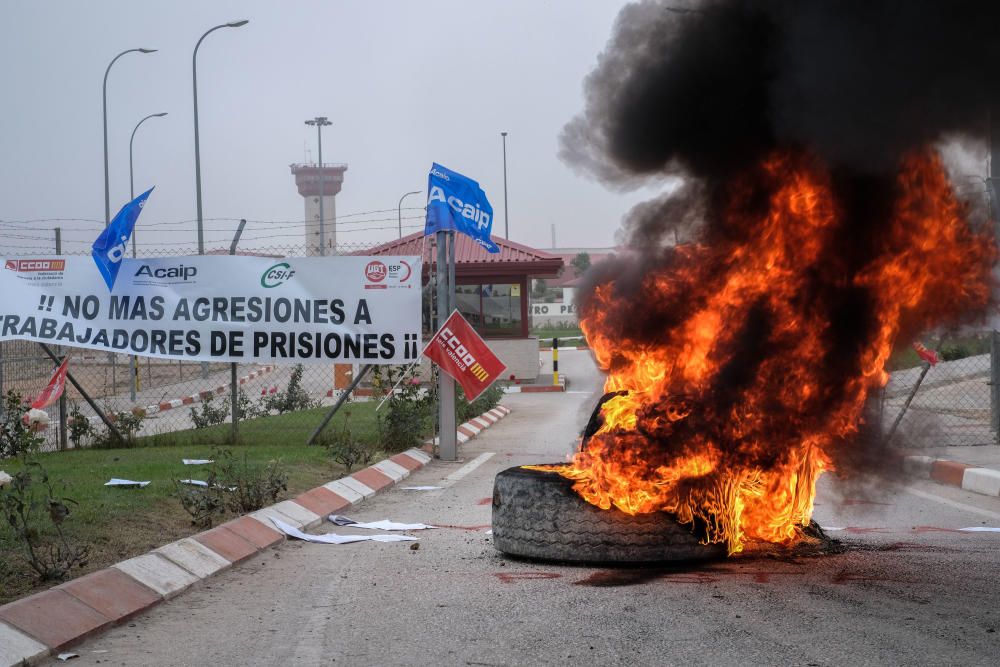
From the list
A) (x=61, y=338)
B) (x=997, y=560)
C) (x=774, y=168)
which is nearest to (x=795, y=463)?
(x=997, y=560)

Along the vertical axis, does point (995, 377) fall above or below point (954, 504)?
above

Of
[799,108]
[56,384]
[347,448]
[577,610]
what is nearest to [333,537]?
[577,610]

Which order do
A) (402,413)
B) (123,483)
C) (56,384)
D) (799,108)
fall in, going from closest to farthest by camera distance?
(799,108) < (123,483) < (56,384) < (402,413)

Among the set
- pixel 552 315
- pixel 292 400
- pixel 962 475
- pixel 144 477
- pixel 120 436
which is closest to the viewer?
pixel 144 477

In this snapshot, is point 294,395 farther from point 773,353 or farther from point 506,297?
point 773,353

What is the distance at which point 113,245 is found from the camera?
14.4 meters

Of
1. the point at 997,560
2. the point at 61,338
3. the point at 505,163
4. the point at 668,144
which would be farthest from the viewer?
the point at 505,163

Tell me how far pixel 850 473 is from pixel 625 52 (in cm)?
345

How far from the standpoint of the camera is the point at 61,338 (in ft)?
46.9

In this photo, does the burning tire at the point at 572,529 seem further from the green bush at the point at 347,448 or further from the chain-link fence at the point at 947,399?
the green bush at the point at 347,448

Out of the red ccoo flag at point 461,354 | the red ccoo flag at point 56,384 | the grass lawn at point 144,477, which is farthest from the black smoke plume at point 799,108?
the red ccoo flag at point 56,384

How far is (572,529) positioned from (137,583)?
272 cm

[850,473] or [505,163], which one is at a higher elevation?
[505,163]

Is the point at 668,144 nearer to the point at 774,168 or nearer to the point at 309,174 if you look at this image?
the point at 774,168
